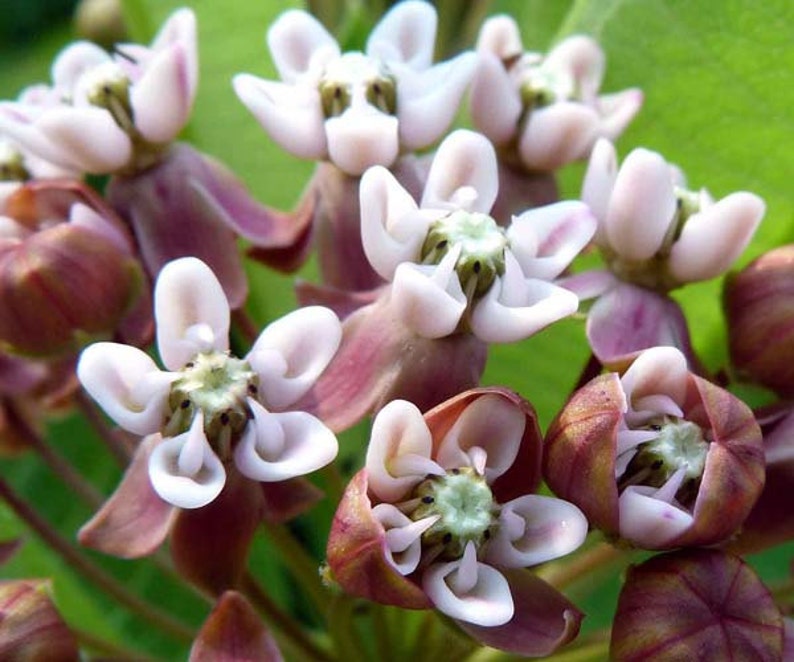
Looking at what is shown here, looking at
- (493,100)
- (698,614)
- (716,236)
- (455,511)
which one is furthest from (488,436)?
(493,100)

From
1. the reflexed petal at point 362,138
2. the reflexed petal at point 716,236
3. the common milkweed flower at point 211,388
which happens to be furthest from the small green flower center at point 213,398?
the reflexed petal at point 716,236

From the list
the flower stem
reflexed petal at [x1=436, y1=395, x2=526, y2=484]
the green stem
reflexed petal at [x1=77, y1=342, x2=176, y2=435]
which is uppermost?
reflexed petal at [x1=436, y1=395, x2=526, y2=484]

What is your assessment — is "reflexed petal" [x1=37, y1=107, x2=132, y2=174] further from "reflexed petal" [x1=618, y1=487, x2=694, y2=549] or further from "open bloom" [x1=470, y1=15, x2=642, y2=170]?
"reflexed petal" [x1=618, y1=487, x2=694, y2=549]

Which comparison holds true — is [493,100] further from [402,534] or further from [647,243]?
[402,534]

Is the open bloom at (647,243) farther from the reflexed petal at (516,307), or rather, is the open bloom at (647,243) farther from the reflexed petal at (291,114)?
the reflexed petal at (291,114)

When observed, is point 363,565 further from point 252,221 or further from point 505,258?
point 252,221

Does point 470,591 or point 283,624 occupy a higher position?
point 470,591

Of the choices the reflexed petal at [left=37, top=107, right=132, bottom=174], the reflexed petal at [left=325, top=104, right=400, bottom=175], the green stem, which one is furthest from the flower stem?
the reflexed petal at [left=325, top=104, right=400, bottom=175]
